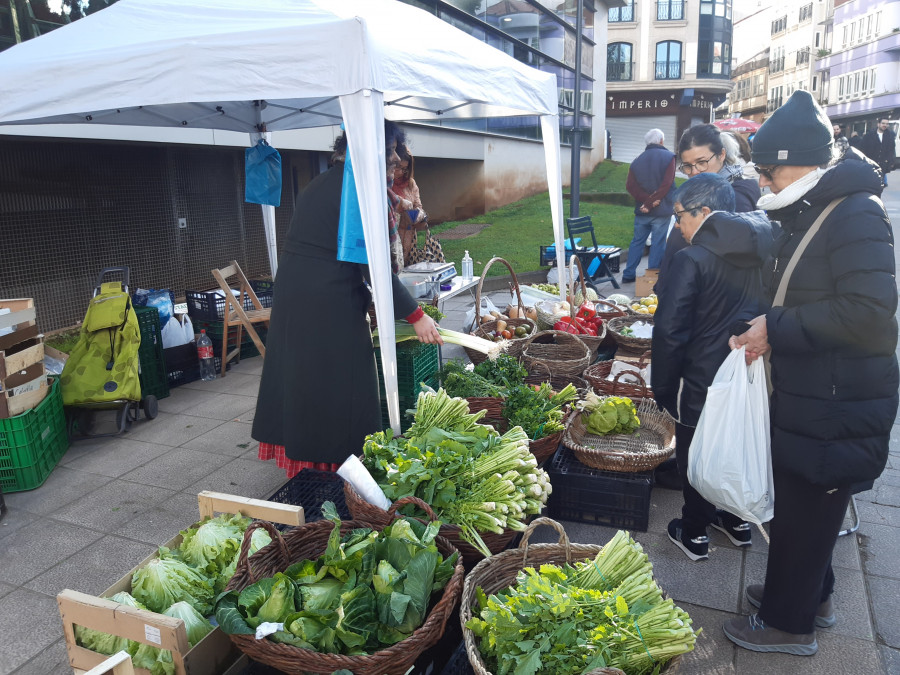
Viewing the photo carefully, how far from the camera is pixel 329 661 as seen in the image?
1.63 meters

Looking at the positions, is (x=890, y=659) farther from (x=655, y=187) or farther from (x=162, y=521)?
(x=655, y=187)

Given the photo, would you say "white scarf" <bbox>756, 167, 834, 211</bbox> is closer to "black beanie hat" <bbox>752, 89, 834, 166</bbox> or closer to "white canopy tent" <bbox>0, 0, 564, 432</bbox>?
"black beanie hat" <bbox>752, 89, 834, 166</bbox>

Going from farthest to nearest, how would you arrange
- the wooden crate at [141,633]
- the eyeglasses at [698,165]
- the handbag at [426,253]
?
1. the handbag at [426,253]
2. the eyeglasses at [698,165]
3. the wooden crate at [141,633]

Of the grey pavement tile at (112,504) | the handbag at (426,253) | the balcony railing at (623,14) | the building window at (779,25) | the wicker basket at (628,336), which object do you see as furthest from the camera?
the building window at (779,25)

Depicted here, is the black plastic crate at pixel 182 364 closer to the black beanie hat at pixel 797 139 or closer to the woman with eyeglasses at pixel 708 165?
the woman with eyeglasses at pixel 708 165

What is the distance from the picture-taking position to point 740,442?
2436mm

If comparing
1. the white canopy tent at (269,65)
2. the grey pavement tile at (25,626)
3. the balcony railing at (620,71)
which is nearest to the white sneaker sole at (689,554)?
the white canopy tent at (269,65)

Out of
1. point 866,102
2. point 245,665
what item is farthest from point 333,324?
point 866,102

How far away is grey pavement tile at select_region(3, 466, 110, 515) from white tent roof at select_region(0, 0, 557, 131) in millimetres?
2264

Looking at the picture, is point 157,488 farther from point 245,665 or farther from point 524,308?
point 524,308

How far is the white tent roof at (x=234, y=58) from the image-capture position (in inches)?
123

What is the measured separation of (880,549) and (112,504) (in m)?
4.29

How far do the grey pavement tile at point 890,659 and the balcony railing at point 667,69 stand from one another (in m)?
42.8

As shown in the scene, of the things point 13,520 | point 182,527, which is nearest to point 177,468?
point 182,527
